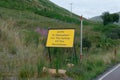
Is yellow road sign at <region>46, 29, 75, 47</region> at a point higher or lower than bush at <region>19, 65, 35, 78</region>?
higher

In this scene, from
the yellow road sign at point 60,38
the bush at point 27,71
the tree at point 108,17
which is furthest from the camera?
the tree at point 108,17

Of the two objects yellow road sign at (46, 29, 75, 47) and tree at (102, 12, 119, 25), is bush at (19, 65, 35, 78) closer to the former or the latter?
yellow road sign at (46, 29, 75, 47)

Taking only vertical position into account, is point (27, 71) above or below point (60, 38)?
below

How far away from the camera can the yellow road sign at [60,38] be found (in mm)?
19594

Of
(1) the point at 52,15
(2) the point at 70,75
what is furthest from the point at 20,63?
(1) the point at 52,15

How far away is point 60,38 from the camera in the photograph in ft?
65.7

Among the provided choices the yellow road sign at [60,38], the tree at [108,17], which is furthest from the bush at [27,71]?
the tree at [108,17]

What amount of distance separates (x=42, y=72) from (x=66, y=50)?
5.93 m

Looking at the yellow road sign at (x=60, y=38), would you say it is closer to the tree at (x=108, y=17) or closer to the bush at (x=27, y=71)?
the bush at (x=27, y=71)

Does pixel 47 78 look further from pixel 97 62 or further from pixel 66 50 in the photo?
pixel 97 62

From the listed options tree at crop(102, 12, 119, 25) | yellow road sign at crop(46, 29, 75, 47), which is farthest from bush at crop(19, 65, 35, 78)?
tree at crop(102, 12, 119, 25)

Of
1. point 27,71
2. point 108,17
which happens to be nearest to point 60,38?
point 27,71

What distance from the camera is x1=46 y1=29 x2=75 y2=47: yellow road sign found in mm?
19594

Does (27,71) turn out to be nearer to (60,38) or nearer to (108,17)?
(60,38)
